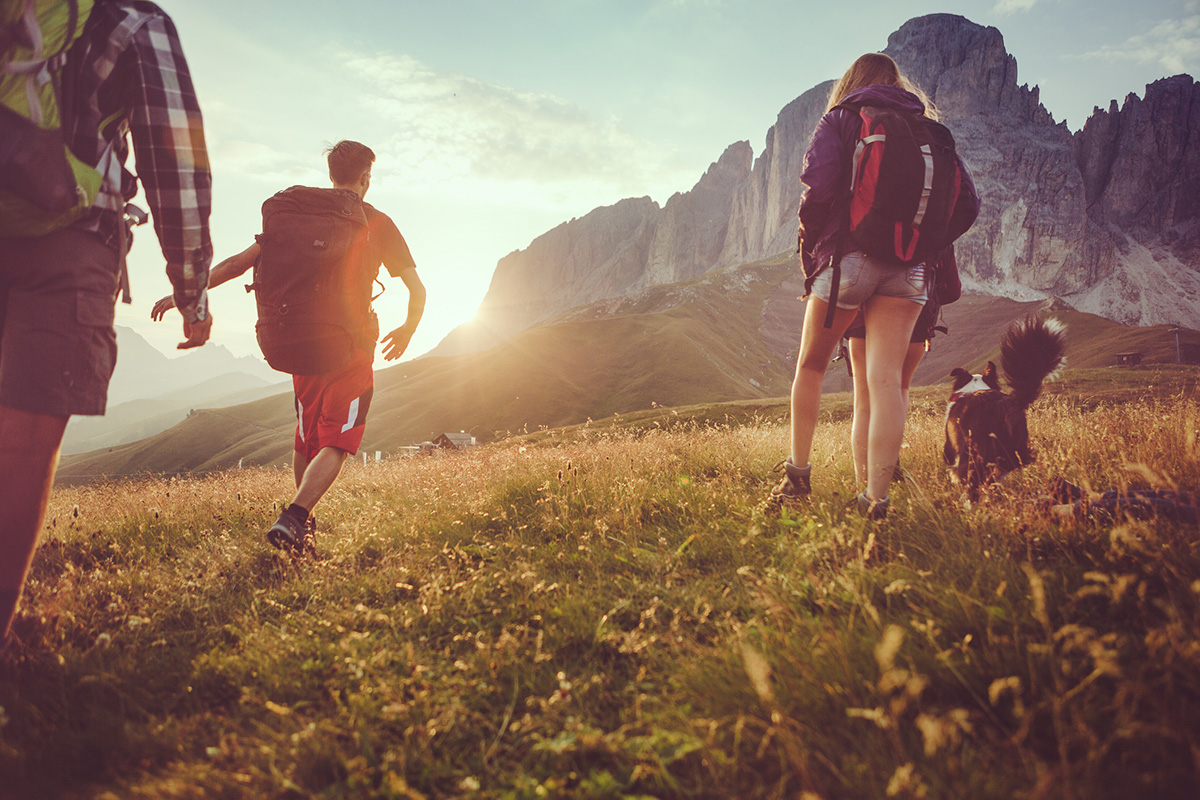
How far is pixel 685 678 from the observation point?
194 centimetres

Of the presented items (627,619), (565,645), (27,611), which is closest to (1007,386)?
(627,619)

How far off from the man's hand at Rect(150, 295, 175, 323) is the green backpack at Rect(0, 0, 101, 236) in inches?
63.7

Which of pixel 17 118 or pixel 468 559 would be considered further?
pixel 468 559

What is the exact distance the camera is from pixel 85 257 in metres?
2.19

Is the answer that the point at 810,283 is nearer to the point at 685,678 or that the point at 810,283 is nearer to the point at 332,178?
the point at 685,678

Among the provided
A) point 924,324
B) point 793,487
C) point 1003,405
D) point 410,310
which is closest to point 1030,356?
point 1003,405

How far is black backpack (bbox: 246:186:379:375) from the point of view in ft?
12.8

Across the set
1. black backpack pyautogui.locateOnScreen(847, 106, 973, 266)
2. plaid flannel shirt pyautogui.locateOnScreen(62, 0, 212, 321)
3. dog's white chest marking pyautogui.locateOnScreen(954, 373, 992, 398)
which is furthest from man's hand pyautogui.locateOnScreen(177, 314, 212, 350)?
dog's white chest marking pyautogui.locateOnScreen(954, 373, 992, 398)

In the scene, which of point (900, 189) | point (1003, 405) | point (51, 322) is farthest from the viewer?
point (1003, 405)

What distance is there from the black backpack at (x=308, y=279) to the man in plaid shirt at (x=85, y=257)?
138cm

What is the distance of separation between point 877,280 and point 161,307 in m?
4.58

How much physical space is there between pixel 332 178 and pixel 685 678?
4.37 metres

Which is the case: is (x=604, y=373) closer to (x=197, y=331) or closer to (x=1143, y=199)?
(x=197, y=331)

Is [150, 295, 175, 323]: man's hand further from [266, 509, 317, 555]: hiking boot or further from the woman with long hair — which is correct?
the woman with long hair
